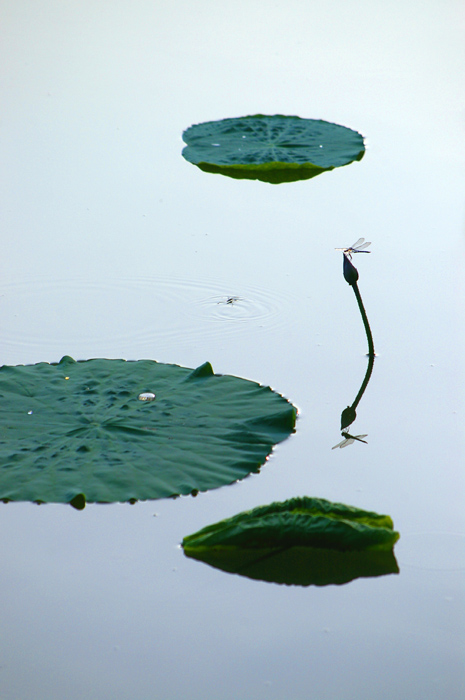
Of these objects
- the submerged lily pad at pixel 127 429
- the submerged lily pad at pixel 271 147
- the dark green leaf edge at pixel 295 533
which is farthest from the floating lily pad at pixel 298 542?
the submerged lily pad at pixel 271 147

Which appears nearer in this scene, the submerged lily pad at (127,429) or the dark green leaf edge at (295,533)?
the dark green leaf edge at (295,533)

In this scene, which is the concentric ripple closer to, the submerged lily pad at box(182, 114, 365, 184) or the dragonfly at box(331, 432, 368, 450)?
the dragonfly at box(331, 432, 368, 450)

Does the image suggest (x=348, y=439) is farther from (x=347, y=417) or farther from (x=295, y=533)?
(x=295, y=533)

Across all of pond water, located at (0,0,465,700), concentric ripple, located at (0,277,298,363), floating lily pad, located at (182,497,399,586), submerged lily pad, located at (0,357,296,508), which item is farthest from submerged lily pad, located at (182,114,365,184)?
floating lily pad, located at (182,497,399,586)

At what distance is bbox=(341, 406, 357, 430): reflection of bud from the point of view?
6.76ft

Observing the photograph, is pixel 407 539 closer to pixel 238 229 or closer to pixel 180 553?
pixel 180 553

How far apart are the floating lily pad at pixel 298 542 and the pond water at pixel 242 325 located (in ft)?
0.14

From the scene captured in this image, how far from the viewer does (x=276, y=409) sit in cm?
201

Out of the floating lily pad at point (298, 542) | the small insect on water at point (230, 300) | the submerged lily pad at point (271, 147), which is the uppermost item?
the submerged lily pad at point (271, 147)

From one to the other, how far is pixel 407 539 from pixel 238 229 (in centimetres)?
176

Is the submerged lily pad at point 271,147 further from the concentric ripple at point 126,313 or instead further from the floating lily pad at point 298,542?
the floating lily pad at point 298,542

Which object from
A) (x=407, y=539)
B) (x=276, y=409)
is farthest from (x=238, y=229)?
(x=407, y=539)

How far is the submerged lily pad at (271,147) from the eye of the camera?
373cm

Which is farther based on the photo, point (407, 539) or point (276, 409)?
point (276, 409)
